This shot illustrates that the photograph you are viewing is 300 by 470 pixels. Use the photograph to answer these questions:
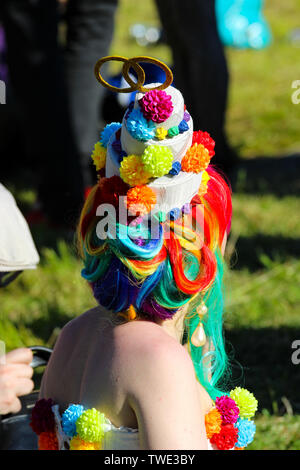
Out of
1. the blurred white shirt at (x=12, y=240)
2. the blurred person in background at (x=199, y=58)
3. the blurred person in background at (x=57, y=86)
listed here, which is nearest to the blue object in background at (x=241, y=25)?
the blurred person in background at (x=199, y=58)

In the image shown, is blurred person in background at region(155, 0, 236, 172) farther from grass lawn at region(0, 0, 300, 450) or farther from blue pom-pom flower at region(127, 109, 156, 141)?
blue pom-pom flower at region(127, 109, 156, 141)

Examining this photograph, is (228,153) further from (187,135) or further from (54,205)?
(187,135)

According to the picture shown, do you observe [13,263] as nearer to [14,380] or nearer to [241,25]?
[14,380]

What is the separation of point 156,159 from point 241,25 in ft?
21.3

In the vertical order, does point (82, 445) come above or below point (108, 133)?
below

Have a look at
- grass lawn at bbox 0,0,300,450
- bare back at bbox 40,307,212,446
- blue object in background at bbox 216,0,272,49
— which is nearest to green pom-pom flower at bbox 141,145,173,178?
bare back at bbox 40,307,212,446

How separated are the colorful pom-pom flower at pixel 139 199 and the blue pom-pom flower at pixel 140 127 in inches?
4.0

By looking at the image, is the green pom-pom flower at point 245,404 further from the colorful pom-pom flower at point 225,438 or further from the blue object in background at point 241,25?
the blue object in background at point 241,25

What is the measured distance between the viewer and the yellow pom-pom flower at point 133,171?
53.7 inches

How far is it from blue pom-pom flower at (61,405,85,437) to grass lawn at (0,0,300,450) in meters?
0.77

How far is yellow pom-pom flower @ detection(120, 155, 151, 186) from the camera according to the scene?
1363 millimetres

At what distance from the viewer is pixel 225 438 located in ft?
5.09

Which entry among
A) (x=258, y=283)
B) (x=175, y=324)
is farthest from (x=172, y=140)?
(x=258, y=283)

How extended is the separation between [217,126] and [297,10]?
521 centimetres
